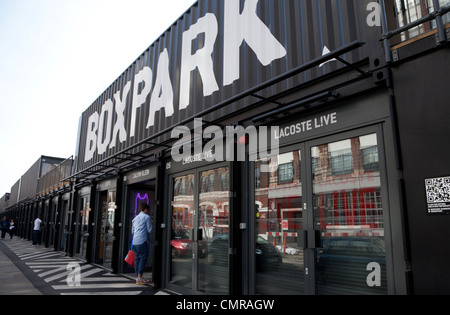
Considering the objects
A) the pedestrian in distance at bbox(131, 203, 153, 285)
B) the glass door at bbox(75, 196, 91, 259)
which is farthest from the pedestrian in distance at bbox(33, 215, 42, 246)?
the pedestrian in distance at bbox(131, 203, 153, 285)

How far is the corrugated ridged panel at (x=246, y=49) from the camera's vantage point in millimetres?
4160

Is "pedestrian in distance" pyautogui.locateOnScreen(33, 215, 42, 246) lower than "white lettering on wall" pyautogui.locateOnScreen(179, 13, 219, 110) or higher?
lower

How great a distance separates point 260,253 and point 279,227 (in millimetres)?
578

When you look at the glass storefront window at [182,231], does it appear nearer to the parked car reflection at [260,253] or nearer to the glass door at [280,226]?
the parked car reflection at [260,253]

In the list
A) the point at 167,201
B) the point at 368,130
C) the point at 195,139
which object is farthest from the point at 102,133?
the point at 368,130

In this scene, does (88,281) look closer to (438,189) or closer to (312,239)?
(312,239)

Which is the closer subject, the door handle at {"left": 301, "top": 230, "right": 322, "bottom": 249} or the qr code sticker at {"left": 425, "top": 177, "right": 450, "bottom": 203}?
the qr code sticker at {"left": 425, "top": 177, "right": 450, "bottom": 203}

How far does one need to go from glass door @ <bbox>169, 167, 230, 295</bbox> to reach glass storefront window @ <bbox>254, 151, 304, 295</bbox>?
0.71 meters

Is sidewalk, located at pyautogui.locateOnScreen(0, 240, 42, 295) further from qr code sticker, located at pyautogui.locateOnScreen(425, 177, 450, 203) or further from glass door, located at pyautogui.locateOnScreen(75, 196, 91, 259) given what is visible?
qr code sticker, located at pyautogui.locateOnScreen(425, 177, 450, 203)

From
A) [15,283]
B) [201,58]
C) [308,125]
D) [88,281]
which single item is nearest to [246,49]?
[201,58]

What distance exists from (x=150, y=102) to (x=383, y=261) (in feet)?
22.0

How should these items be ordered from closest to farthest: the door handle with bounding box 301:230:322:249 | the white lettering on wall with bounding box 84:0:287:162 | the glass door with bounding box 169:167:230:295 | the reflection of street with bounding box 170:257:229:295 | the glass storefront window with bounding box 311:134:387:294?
1. the glass storefront window with bounding box 311:134:387:294
2. the door handle with bounding box 301:230:322:249
3. the white lettering on wall with bounding box 84:0:287:162
4. the reflection of street with bounding box 170:257:229:295
5. the glass door with bounding box 169:167:230:295

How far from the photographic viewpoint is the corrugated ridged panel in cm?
416
